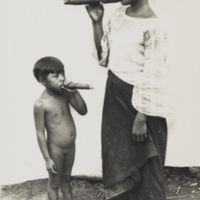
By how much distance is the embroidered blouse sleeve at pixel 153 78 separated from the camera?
1441mm

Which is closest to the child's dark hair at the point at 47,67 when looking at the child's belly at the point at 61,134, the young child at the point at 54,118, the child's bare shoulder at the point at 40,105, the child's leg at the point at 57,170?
the young child at the point at 54,118

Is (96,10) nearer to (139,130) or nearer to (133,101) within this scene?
(133,101)

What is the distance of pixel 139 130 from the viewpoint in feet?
5.07

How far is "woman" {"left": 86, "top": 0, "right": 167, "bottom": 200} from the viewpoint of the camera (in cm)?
146

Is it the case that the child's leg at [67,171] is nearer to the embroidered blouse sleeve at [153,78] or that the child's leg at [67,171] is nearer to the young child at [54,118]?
the young child at [54,118]

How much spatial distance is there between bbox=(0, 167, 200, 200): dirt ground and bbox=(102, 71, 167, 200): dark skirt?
659 mm

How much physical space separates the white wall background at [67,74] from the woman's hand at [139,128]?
2.40 ft

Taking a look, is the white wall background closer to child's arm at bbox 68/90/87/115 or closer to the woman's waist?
child's arm at bbox 68/90/87/115

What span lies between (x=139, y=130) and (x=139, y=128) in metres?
0.01

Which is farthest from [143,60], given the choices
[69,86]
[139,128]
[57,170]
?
[57,170]

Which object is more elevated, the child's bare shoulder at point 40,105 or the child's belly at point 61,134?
the child's bare shoulder at point 40,105

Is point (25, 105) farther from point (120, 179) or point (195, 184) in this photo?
point (195, 184)

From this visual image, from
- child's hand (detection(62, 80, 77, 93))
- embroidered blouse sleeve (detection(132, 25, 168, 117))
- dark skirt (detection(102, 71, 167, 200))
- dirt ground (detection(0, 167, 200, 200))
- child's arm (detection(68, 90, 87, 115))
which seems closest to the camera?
embroidered blouse sleeve (detection(132, 25, 168, 117))

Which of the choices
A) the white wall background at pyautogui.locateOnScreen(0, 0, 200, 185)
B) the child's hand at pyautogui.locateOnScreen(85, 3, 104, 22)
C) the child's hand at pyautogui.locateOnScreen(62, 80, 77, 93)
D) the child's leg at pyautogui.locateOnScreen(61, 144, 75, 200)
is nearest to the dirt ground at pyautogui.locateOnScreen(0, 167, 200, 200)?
the white wall background at pyautogui.locateOnScreen(0, 0, 200, 185)
